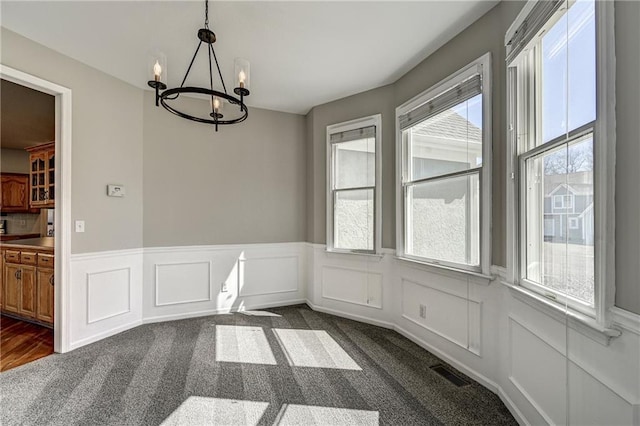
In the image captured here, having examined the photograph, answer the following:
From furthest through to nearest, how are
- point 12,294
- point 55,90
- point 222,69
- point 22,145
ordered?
point 22,145 → point 12,294 → point 222,69 → point 55,90

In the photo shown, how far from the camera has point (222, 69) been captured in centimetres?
320

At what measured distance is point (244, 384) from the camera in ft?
7.78

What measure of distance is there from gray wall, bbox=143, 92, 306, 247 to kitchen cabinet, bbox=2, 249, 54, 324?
3.64 ft

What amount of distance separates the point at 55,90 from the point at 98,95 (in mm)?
400

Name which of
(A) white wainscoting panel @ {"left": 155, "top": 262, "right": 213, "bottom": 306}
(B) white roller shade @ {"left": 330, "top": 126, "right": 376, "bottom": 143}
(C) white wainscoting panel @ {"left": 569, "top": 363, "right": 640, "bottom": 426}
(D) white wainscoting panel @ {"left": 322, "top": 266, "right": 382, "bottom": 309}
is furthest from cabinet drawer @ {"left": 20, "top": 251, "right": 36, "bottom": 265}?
(C) white wainscoting panel @ {"left": 569, "top": 363, "right": 640, "bottom": 426}

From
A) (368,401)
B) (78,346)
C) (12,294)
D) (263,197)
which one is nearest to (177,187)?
(263,197)

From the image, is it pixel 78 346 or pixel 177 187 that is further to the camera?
pixel 177 187

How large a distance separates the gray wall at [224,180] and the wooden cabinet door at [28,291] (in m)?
1.32

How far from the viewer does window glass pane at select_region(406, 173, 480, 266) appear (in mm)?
2531

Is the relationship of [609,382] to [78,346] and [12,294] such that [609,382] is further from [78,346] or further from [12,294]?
[12,294]

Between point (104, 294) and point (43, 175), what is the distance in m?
2.38

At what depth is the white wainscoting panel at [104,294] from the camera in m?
3.05

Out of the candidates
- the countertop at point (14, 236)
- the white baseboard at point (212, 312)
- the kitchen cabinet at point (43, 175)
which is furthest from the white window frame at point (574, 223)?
the countertop at point (14, 236)

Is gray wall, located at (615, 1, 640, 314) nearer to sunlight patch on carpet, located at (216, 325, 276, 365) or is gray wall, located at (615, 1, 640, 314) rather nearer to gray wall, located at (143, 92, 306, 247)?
sunlight patch on carpet, located at (216, 325, 276, 365)
